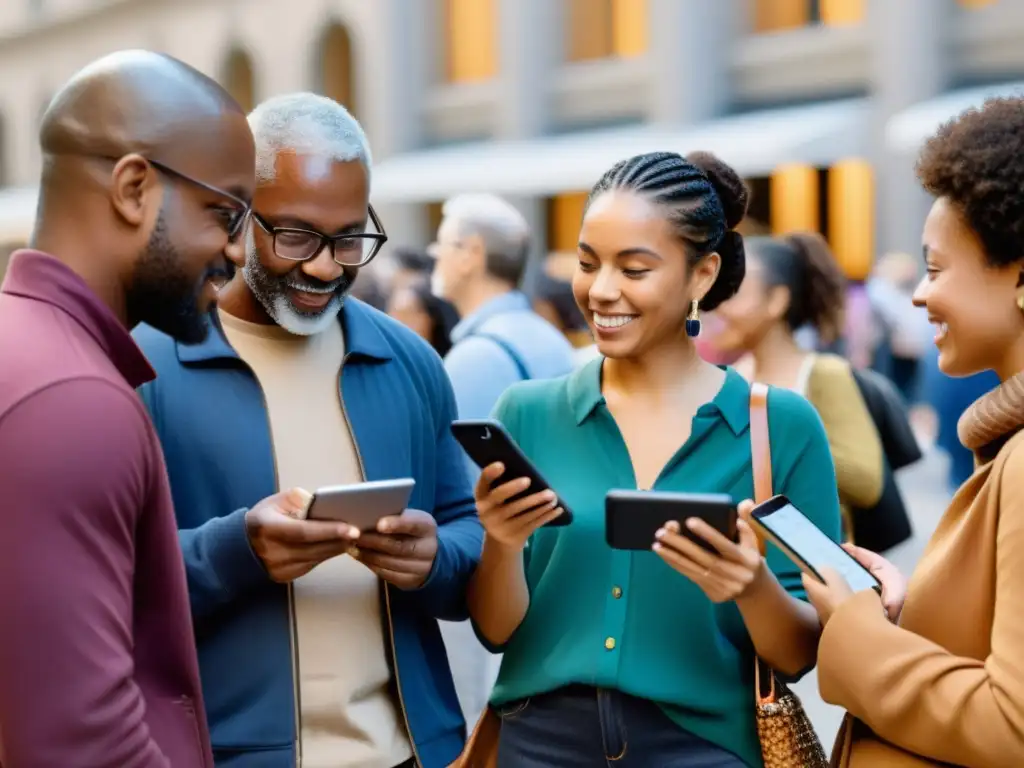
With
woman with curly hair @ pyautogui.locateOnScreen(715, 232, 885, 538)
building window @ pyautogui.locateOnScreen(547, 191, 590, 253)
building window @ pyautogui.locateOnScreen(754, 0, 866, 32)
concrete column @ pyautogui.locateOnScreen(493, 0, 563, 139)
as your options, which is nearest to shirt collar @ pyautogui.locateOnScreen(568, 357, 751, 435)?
woman with curly hair @ pyautogui.locateOnScreen(715, 232, 885, 538)

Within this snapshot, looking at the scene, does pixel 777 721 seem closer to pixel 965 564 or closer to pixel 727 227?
pixel 965 564

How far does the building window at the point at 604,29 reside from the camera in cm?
2002

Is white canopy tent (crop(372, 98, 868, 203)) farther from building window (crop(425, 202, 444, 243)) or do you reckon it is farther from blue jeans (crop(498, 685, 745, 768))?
blue jeans (crop(498, 685, 745, 768))

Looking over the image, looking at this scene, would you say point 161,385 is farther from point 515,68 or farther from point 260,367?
point 515,68

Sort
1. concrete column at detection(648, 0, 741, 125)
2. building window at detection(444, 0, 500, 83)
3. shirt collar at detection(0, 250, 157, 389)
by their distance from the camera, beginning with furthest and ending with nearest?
1. building window at detection(444, 0, 500, 83)
2. concrete column at detection(648, 0, 741, 125)
3. shirt collar at detection(0, 250, 157, 389)

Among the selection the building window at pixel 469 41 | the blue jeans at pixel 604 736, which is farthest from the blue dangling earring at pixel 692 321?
the building window at pixel 469 41

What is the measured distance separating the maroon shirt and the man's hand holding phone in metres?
0.60

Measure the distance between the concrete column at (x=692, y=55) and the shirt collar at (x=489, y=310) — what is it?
41.9ft

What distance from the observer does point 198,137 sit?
198 cm

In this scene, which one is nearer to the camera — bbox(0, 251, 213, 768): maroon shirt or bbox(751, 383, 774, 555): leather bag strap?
bbox(0, 251, 213, 768): maroon shirt

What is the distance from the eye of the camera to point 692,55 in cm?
1836

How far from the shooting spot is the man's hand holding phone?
2451mm

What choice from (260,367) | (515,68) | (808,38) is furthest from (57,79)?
(260,367)

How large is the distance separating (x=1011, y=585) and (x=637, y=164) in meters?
1.19
